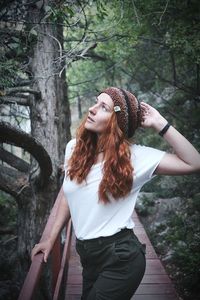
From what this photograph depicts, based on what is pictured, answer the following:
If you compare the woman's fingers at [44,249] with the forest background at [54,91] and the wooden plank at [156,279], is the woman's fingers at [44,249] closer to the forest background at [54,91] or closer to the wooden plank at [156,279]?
the forest background at [54,91]

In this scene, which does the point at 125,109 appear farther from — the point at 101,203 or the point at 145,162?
the point at 101,203

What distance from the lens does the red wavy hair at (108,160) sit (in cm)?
205

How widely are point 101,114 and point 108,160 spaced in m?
0.31

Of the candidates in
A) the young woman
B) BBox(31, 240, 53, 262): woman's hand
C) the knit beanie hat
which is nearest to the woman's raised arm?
the young woman

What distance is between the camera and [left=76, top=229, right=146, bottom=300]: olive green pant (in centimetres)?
203

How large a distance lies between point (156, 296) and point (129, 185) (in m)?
2.67

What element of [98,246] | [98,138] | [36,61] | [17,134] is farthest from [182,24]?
[98,246]

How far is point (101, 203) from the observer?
2.06 m

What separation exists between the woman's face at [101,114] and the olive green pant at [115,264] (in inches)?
26.7

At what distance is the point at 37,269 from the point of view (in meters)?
2.05

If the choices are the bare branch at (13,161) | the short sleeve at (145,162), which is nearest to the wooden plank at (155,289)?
the short sleeve at (145,162)

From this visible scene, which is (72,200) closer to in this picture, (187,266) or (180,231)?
(187,266)

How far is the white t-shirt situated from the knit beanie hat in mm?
156

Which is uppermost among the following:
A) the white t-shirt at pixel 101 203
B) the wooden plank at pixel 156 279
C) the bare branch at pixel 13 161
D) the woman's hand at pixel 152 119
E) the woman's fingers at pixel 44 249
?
the woman's hand at pixel 152 119
